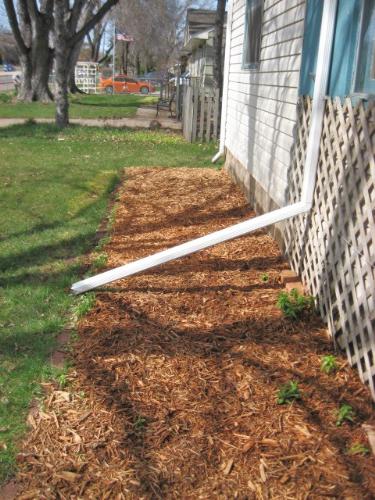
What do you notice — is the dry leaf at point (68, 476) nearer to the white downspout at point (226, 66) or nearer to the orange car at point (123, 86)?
the white downspout at point (226, 66)

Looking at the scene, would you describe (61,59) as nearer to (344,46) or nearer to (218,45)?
(218,45)

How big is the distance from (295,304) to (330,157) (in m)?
1.09

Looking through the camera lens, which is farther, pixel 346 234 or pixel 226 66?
pixel 226 66

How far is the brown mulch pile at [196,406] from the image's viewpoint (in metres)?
2.30

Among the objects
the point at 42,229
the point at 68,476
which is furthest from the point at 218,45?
the point at 68,476

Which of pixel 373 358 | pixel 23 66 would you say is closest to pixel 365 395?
pixel 373 358

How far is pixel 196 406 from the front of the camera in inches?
110

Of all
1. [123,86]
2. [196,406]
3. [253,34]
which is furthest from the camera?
[123,86]

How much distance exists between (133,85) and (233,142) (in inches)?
1503

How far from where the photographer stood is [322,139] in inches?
147

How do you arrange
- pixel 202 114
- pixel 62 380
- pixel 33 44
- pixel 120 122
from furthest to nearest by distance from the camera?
pixel 33 44
pixel 120 122
pixel 202 114
pixel 62 380

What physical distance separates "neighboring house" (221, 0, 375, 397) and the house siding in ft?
0.04

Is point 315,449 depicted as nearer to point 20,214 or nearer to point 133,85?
point 20,214

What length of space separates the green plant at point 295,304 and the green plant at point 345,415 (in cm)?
107
